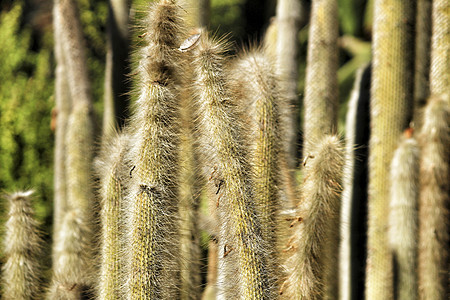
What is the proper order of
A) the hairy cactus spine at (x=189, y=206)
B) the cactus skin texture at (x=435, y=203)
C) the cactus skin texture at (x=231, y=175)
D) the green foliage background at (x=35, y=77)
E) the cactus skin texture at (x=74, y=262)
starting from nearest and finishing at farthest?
the cactus skin texture at (x=231, y=175) < the hairy cactus spine at (x=189, y=206) < the cactus skin texture at (x=74, y=262) < the cactus skin texture at (x=435, y=203) < the green foliage background at (x=35, y=77)

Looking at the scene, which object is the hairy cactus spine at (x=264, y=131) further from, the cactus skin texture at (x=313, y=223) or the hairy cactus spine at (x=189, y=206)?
the hairy cactus spine at (x=189, y=206)

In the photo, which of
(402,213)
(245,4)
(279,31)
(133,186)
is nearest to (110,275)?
(133,186)

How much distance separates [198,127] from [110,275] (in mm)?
650

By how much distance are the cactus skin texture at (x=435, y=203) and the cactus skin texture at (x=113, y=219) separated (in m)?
1.90

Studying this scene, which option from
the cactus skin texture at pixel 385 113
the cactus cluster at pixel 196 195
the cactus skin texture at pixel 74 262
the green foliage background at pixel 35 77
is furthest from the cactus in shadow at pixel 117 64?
the green foliage background at pixel 35 77

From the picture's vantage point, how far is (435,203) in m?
3.12

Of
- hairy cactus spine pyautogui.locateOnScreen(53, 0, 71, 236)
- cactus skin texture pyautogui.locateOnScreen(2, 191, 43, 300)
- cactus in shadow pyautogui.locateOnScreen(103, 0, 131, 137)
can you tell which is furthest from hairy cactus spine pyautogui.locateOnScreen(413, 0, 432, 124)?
cactus skin texture pyautogui.locateOnScreen(2, 191, 43, 300)

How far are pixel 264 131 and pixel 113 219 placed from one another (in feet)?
2.09

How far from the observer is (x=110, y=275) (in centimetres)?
201

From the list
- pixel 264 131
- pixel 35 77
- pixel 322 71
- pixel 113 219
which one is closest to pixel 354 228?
pixel 322 71

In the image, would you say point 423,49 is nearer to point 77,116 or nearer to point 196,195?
point 77,116

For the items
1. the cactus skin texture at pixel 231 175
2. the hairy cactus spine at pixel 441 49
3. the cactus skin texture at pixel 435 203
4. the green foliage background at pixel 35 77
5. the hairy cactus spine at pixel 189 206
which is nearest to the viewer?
the cactus skin texture at pixel 231 175

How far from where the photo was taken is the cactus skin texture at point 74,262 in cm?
222

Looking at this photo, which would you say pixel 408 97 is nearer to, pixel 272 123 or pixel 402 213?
pixel 402 213
